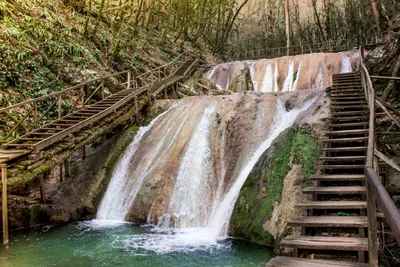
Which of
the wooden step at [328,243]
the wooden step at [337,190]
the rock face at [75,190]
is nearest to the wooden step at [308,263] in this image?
the wooden step at [328,243]

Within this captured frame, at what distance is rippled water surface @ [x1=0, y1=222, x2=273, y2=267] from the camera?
22.4 feet

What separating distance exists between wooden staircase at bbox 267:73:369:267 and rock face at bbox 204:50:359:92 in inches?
406

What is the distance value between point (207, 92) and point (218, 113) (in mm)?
7217

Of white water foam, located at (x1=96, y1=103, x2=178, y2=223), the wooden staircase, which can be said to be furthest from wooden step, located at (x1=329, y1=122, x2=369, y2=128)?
white water foam, located at (x1=96, y1=103, x2=178, y2=223)

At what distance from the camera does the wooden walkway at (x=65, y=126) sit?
890cm

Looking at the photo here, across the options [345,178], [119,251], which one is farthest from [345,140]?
[119,251]

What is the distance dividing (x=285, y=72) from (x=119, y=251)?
53.1ft

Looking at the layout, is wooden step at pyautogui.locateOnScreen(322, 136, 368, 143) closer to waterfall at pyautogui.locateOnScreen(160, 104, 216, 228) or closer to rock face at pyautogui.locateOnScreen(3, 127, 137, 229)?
waterfall at pyautogui.locateOnScreen(160, 104, 216, 228)

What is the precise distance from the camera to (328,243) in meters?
4.33

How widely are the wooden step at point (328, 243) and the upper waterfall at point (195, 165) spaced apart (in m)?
3.51

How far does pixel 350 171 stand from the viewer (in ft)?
22.3

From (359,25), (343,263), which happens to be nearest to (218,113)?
(343,263)

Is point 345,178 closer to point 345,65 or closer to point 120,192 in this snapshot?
point 120,192

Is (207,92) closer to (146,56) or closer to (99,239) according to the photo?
(146,56)
